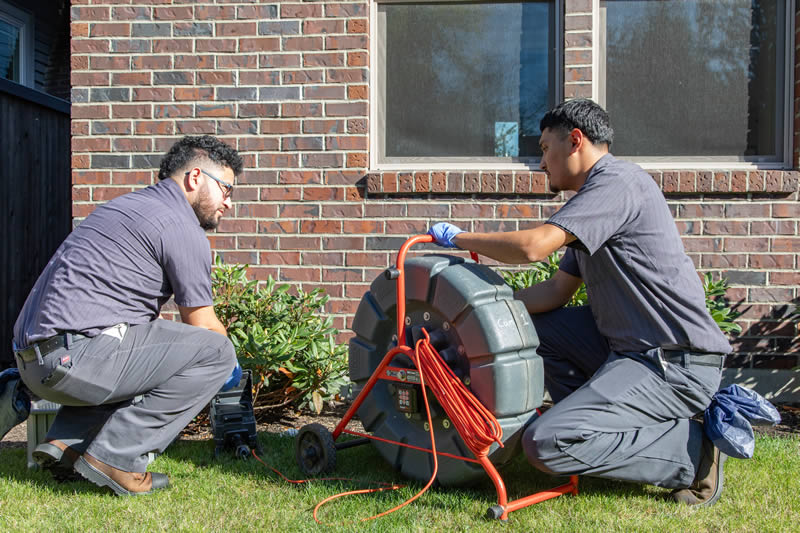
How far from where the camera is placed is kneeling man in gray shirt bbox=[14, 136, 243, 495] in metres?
3.13

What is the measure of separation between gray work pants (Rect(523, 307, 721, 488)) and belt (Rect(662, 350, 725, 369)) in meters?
0.02

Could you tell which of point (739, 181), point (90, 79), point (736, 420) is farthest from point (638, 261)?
point (90, 79)

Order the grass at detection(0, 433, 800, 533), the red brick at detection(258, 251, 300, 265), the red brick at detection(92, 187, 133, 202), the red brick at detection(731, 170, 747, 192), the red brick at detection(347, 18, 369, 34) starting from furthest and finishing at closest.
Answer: the red brick at detection(92, 187, 133, 202), the red brick at detection(258, 251, 300, 265), the red brick at detection(347, 18, 369, 34), the red brick at detection(731, 170, 747, 192), the grass at detection(0, 433, 800, 533)

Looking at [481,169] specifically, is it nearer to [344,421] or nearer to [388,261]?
[388,261]

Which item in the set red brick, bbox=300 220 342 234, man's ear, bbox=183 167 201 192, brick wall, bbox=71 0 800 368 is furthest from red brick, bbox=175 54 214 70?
man's ear, bbox=183 167 201 192

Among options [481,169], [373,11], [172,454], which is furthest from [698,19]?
[172,454]

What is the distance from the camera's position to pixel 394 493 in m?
3.12

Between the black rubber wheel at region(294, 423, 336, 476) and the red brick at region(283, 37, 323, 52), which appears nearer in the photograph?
the black rubber wheel at region(294, 423, 336, 476)

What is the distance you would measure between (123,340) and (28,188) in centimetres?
452

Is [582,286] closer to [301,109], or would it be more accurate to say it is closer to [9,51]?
[301,109]

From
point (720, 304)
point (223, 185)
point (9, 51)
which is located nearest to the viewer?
point (223, 185)

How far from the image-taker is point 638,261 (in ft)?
10.3

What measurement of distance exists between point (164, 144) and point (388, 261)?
178 cm

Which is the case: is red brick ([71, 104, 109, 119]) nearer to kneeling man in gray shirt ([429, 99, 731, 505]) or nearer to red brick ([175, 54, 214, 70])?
red brick ([175, 54, 214, 70])
